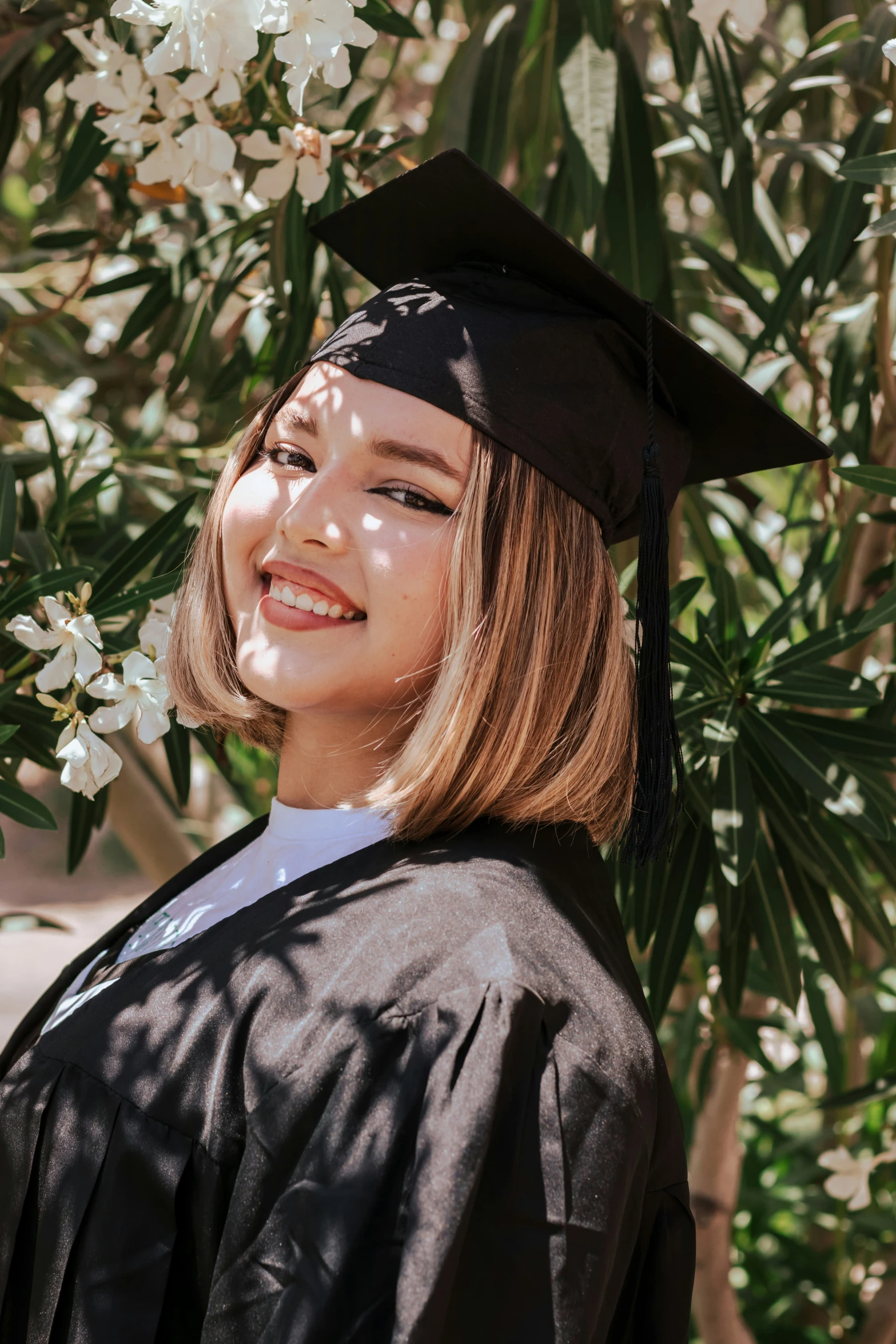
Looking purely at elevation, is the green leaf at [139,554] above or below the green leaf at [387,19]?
below

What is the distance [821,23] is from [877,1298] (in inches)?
88.6

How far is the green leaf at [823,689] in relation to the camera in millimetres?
1381

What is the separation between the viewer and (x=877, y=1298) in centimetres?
209

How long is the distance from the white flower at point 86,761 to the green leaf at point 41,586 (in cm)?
20

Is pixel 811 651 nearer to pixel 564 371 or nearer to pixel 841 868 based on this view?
pixel 841 868

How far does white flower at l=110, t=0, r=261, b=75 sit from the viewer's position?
1.06 metres

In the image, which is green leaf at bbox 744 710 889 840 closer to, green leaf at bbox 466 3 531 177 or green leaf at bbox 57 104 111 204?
green leaf at bbox 466 3 531 177

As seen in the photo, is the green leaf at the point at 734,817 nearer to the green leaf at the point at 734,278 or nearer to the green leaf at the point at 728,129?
the green leaf at the point at 734,278

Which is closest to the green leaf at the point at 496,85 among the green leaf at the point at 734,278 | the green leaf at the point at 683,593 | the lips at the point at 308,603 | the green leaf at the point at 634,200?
the green leaf at the point at 634,200

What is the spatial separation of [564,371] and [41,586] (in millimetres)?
632

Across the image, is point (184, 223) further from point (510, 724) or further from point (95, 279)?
point (510, 724)

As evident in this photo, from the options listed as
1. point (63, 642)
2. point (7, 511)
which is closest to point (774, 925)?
point (63, 642)

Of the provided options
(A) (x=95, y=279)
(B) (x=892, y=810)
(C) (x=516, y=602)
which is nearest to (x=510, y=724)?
(C) (x=516, y=602)

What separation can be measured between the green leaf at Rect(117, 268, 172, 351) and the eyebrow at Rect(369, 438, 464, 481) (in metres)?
1.06
